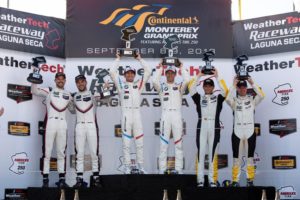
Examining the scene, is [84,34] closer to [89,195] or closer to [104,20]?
[104,20]

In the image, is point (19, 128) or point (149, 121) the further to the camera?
point (149, 121)

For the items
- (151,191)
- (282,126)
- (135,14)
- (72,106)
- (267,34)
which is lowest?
(151,191)

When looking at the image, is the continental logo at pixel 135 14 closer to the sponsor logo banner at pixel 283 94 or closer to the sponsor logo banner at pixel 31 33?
the sponsor logo banner at pixel 31 33

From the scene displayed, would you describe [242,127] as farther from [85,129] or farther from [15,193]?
[15,193]

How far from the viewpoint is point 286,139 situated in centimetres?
946

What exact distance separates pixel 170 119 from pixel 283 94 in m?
2.23

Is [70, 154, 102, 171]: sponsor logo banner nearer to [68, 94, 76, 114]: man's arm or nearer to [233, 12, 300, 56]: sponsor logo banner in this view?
[68, 94, 76, 114]: man's arm

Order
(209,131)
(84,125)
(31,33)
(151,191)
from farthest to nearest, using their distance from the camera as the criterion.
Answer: (31,33)
(84,125)
(209,131)
(151,191)

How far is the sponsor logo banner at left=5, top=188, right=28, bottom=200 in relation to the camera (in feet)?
29.4

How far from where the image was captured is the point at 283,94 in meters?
9.57

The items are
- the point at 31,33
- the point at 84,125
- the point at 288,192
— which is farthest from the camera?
the point at 31,33

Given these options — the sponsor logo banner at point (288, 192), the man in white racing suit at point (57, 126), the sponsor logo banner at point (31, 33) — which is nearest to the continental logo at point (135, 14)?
the sponsor logo banner at point (31, 33)

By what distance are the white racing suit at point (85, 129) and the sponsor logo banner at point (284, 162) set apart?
10.3 ft

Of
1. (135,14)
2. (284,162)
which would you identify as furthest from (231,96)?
(135,14)
